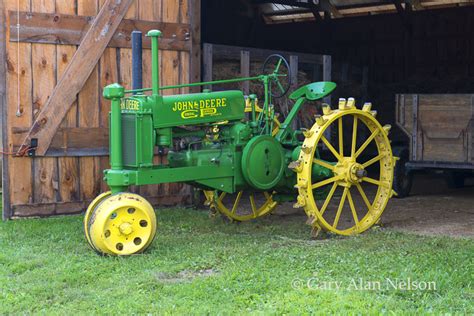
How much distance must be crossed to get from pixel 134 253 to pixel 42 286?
1.04m

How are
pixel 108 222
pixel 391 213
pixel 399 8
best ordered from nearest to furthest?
pixel 108 222, pixel 391 213, pixel 399 8

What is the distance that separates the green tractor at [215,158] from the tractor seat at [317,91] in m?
0.01

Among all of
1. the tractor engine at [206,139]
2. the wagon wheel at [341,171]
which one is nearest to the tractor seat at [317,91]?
the wagon wheel at [341,171]

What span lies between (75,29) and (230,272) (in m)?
3.93

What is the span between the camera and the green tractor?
5.86 metres

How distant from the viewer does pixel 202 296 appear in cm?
462

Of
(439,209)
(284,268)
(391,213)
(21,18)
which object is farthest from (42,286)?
(439,209)

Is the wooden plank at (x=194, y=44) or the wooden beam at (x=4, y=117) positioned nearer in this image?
the wooden beam at (x=4, y=117)

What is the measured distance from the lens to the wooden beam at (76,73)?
7766 millimetres

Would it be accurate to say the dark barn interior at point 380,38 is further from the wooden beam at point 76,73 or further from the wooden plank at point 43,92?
the wooden plank at point 43,92

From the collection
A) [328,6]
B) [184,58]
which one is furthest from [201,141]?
[328,6]

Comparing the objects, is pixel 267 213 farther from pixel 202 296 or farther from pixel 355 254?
pixel 202 296

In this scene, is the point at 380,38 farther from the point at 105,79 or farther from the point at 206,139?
the point at 206,139

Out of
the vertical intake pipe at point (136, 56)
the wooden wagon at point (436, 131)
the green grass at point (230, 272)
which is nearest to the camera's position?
the green grass at point (230, 272)
